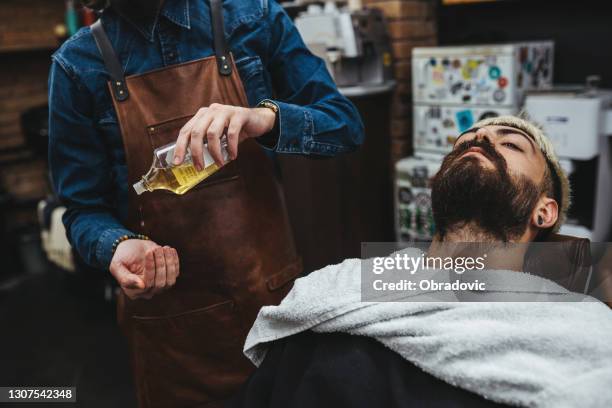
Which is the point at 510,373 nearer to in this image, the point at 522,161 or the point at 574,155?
the point at 522,161

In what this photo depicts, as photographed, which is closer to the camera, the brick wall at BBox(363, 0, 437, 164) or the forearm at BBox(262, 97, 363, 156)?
the forearm at BBox(262, 97, 363, 156)

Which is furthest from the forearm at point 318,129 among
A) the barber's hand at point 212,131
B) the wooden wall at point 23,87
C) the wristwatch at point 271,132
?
the wooden wall at point 23,87

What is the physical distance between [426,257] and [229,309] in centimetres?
48

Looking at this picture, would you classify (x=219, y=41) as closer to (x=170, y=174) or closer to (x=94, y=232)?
(x=170, y=174)

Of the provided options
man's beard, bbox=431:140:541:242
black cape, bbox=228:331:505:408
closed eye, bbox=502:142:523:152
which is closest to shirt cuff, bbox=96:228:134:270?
black cape, bbox=228:331:505:408

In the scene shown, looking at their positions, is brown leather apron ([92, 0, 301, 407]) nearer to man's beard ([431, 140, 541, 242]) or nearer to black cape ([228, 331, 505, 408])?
black cape ([228, 331, 505, 408])

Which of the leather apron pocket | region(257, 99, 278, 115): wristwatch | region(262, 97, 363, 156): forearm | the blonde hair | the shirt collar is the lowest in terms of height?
Result: the leather apron pocket

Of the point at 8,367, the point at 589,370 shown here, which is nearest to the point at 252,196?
the point at 589,370

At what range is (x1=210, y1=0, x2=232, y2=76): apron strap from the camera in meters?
1.29

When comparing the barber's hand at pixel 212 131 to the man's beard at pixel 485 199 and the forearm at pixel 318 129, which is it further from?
the man's beard at pixel 485 199

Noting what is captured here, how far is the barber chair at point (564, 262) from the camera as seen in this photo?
3.76 feet

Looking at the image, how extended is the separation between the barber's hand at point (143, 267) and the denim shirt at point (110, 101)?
56 millimetres

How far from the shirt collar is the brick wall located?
2329mm

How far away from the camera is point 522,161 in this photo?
3.90 feet
